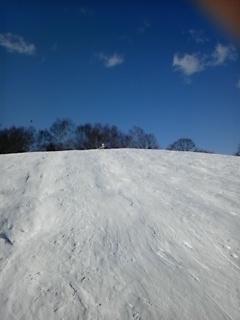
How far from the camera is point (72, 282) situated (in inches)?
121

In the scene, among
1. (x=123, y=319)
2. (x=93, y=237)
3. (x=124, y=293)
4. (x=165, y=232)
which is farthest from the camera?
(x=165, y=232)

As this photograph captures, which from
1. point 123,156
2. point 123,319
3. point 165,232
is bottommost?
point 123,319

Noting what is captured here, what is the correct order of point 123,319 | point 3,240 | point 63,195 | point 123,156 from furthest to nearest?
point 123,156
point 63,195
point 3,240
point 123,319

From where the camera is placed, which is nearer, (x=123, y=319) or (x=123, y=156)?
(x=123, y=319)

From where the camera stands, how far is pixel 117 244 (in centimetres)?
382

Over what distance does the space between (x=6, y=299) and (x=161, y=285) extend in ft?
4.54

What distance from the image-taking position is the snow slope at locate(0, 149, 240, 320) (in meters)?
2.86

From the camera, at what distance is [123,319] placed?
2660 millimetres

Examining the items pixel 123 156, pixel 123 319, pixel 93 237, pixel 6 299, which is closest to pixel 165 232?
pixel 93 237

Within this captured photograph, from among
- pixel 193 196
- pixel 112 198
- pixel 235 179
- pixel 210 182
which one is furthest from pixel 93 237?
pixel 235 179

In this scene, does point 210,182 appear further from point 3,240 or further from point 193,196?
point 3,240

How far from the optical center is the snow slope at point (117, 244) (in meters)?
2.86

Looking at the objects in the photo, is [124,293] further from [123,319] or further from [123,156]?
[123,156]

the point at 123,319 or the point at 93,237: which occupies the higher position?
the point at 93,237
